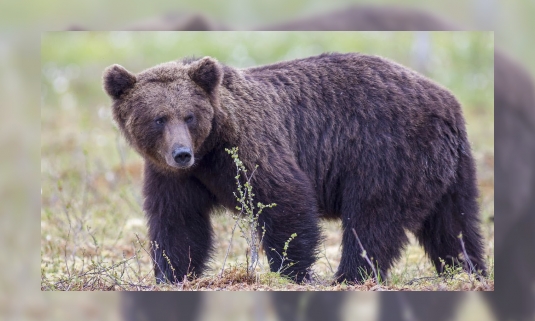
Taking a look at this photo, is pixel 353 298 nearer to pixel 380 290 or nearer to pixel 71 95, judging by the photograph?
pixel 380 290

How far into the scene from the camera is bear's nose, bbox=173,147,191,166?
23.4ft

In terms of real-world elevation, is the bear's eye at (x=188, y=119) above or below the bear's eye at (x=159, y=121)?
above

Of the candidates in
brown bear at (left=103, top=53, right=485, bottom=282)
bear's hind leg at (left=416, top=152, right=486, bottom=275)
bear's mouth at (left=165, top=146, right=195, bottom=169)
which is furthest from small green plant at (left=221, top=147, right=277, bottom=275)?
bear's hind leg at (left=416, top=152, right=486, bottom=275)

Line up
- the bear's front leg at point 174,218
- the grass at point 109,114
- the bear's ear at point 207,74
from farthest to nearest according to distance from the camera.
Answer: the grass at point 109,114, the bear's front leg at point 174,218, the bear's ear at point 207,74

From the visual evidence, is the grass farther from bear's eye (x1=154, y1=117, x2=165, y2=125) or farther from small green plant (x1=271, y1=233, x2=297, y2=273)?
bear's eye (x1=154, y1=117, x2=165, y2=125)

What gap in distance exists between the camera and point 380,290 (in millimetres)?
7043
